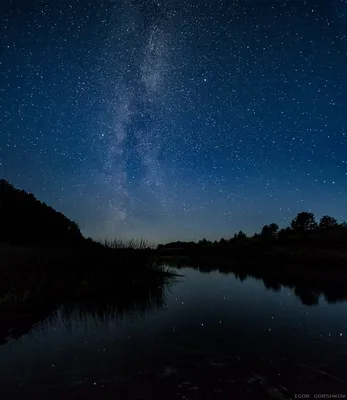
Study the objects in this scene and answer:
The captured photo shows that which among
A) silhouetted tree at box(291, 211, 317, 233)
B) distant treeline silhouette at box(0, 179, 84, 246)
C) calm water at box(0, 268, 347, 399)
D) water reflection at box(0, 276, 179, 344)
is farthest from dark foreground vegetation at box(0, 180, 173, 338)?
silhouetted tree at box(291, 211, 317, 233)

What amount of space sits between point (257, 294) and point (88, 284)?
8906mm

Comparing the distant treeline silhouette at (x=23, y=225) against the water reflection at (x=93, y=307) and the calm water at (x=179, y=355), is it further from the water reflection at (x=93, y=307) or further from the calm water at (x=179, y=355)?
the calm water at (x=179, y=355)

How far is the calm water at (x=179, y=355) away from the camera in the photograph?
5758mm

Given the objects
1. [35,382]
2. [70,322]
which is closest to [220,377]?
[35,382]

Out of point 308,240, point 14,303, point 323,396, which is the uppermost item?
point 308,240

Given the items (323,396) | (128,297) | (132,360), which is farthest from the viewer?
(128,297)

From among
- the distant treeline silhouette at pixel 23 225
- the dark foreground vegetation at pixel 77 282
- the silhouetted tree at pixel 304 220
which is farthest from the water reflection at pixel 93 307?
the silhouetted tree at pixel 304 220

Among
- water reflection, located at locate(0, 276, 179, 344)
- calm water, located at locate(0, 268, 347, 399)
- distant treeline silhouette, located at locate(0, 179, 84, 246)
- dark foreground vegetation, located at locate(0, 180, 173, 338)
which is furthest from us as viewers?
distant treeline silhouette, located at locate(0, 179, 84, 246)

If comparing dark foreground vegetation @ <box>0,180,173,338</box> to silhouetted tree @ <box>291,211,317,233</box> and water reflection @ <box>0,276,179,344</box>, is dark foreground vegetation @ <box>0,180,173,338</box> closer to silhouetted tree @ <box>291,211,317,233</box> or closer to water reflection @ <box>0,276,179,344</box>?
water reflection @ <box>0,276,179,344</box>

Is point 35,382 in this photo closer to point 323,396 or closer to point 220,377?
point 220,377

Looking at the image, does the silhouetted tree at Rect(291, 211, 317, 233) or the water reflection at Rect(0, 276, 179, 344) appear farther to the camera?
the silhouetted tree at Rect(291, 211, 317, 233)

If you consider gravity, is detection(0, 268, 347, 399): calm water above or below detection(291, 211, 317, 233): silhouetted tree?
below

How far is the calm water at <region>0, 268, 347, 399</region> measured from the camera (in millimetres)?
5758

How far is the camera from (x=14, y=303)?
12742 millimetres
